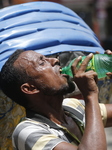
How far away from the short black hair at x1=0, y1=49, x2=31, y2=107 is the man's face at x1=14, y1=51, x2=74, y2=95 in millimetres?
34

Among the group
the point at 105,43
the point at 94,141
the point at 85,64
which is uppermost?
the point at 85,64

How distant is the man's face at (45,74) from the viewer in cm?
248

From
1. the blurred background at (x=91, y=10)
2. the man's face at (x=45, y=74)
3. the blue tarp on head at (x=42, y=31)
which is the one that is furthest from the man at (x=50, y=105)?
the blurred background at (x=91, y=10)

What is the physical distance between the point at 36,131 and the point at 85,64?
51 cm

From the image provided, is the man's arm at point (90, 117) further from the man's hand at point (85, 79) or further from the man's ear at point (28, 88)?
the man's ear at point (28, 88)

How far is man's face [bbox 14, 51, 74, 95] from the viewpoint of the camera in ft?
8.14

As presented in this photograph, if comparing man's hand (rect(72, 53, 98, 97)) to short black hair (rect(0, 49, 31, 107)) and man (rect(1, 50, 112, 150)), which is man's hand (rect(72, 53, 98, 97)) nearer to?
man (rect(1, 50, 112, 150))

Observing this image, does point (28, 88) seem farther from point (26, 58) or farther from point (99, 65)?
point (99, 65)

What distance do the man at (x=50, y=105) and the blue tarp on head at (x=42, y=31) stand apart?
0.37 metres

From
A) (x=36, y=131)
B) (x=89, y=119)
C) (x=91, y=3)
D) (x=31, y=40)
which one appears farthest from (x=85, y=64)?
(x=91, y=3)

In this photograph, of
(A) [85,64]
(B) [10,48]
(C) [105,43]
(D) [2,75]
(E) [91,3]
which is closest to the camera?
(A) [85,64]

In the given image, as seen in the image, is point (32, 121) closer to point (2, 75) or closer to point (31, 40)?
point (2, 75)

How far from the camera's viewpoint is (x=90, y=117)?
2.29m

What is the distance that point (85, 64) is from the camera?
7.80ft
